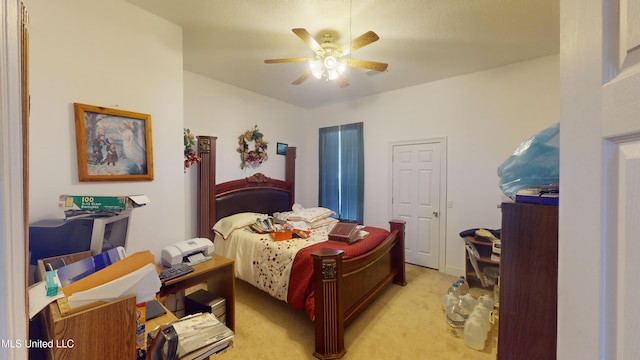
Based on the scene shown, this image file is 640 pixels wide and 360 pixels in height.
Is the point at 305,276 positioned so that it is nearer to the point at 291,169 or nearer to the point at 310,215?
the point at 310,215

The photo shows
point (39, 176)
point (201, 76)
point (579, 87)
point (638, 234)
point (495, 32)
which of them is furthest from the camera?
point (201, 76)

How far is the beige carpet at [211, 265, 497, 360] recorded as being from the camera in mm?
1911

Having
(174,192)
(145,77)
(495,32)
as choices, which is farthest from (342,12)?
(174,192)

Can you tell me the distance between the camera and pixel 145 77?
1.88 meters

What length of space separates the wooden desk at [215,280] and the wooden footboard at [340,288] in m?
0.74

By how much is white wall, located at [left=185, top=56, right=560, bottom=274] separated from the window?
14cm

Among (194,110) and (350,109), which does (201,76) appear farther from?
(350,109)

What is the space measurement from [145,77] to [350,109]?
3.05 m

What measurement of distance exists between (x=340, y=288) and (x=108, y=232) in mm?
1556

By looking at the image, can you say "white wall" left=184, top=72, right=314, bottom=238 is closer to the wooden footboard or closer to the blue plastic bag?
the wooden footboard

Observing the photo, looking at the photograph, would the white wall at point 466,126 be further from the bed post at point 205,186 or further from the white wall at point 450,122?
the bed post at point 205,186

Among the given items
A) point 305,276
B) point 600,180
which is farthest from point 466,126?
point 600,180

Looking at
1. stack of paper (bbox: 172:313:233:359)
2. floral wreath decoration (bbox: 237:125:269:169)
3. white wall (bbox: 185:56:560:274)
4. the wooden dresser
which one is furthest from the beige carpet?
floral wreath decoration (bbox: 237:125:269:169)

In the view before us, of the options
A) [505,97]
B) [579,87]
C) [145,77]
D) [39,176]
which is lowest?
[39,176]
